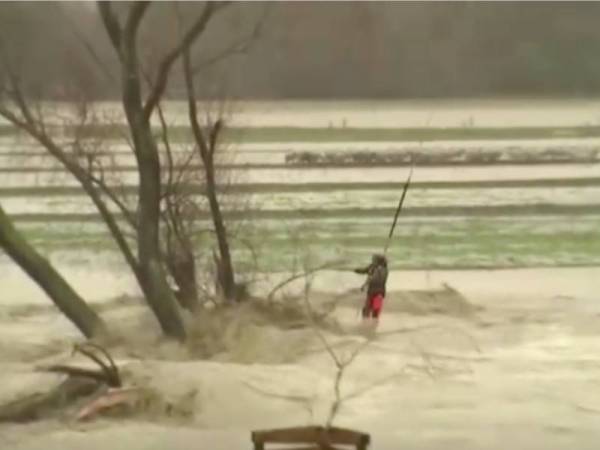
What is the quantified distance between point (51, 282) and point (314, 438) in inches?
12.4

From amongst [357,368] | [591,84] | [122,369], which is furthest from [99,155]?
[591,84]

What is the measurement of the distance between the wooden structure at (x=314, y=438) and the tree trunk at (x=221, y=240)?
0.49 feet

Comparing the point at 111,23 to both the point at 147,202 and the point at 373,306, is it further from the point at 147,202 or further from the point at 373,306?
the point at 373,306

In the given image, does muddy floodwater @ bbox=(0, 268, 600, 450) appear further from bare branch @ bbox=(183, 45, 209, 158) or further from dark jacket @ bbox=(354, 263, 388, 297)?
bare branch @ bbox=(183, 45, 209, 158)

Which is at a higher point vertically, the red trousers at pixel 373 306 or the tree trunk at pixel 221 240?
the tree trunk at pixel 221 240

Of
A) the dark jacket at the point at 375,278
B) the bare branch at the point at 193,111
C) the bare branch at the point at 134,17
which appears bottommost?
the dark jacket at the point at 375,278

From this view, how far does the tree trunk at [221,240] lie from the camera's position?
1380mm

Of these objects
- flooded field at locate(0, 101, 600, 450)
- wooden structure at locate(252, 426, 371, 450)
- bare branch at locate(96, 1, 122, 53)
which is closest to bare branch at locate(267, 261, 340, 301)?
flooded field at locate(0, 101, 600, 450)

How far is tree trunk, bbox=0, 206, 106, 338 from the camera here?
1.38 metres

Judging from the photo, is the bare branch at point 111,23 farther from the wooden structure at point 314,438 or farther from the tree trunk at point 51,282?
the wooden structure at point 314,438

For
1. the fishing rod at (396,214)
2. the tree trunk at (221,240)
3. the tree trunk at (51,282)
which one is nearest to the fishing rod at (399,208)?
the fishing rod at (396,214)

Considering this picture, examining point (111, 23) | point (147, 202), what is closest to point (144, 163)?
point (147, 202)

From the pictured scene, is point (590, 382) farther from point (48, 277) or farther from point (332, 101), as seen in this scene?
point (48, 277)

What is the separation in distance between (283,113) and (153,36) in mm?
152
